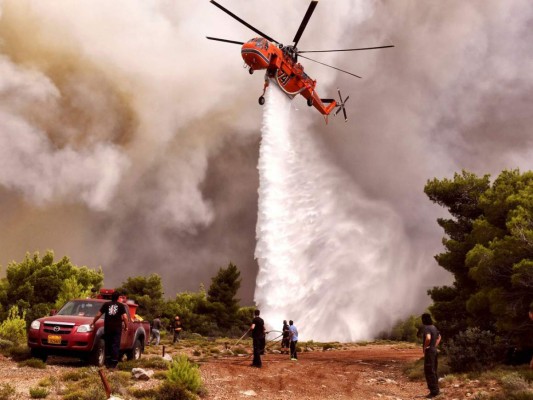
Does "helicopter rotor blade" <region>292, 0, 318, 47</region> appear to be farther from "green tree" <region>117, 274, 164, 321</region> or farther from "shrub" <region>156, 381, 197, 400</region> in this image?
"green tree" <region>117, 274, 164, 321</region>

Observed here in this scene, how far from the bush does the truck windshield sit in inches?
471

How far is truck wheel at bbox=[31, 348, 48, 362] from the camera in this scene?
12.3m

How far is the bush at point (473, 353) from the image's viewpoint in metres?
15.1

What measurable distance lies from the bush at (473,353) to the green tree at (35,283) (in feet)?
107

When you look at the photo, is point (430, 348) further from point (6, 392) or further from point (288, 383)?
point (6, 392)

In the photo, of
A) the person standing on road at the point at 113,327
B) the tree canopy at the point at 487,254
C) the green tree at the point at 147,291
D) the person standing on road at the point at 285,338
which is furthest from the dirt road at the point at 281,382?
the green tree at the point at 147,291

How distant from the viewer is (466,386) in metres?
12.4

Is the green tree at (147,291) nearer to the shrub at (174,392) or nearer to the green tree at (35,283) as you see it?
the green tree at (35,283)

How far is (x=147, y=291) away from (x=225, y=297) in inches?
402

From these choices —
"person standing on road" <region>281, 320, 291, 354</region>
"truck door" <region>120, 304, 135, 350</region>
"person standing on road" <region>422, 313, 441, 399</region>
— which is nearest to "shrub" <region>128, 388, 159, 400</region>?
"truck door" <region>120, 304, 135, 350</region>

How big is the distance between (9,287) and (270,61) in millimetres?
32132

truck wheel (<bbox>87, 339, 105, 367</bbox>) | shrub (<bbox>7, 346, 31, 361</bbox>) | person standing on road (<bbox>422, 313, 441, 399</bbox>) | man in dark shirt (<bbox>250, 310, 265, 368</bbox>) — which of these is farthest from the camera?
man in dark shirt (<bbox>250, 310, 265, 368</bbox>)

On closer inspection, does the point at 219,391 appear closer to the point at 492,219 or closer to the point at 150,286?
the point at 492,219

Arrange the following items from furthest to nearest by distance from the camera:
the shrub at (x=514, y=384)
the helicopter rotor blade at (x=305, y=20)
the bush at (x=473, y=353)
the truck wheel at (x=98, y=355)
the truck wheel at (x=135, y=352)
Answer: the helicopter rotor blade at (x=305, y=20)
the bush at (x=473, y=353)
the truck wheel at (x=135, y=352)
the truck wheel at (x=98, y=355)
the shrub at (x=514, y=384)
